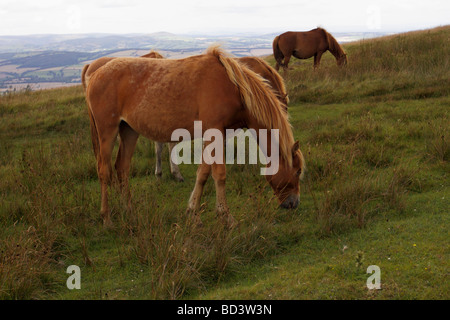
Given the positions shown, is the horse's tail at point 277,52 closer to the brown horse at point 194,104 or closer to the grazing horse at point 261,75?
the grazing horse at point 261,75

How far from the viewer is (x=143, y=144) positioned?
8.37m

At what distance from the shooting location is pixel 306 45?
56.1ft

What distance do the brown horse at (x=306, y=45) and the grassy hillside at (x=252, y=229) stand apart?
28.3 feet

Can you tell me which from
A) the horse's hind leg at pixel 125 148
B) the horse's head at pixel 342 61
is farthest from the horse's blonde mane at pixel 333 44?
the horse's hind leg at pixel 125 148

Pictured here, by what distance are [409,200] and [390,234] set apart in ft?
3.75

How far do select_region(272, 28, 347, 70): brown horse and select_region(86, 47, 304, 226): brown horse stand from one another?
40.0 feet

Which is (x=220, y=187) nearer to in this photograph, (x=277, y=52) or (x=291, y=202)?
(x=291, y=202)

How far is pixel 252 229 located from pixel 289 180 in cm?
89

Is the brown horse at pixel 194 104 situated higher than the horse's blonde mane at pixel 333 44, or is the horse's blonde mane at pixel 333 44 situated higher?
the horse's blonde mane at pixel 333 44

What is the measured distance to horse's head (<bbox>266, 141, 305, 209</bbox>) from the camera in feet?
15.7

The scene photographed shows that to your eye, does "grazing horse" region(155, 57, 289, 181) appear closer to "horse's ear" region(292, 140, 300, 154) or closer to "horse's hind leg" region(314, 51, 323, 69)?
"horse's ear" region(292, 140, 300, 154)

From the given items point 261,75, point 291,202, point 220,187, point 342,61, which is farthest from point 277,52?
point 220,187

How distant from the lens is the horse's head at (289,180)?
4.79m
